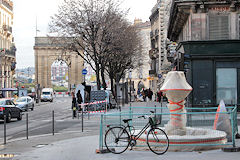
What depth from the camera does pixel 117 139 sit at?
12898 mm

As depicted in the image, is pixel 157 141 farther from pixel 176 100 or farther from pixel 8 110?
pixel 8 110

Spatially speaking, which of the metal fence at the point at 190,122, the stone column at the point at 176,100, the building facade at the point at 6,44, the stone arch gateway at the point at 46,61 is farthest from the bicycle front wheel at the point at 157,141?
the stone arch gateway at the point at 46,61

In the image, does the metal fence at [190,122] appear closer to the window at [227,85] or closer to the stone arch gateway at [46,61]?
the window at [227,85]

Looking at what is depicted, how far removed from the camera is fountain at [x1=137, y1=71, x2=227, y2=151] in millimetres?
13156

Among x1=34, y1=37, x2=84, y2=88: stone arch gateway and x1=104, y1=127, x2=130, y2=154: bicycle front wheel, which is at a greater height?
x1=34, y1=37, x2=84, y2=88: stone arch gateway

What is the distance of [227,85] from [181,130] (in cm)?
1760

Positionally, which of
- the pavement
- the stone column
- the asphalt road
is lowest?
the asphalt road

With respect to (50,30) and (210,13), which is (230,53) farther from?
(50,30)

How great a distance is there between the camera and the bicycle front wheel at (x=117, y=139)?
1287 centimetres

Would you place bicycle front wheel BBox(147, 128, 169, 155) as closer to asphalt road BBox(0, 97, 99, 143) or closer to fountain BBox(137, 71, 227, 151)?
fountain BBox(137, 71, 227, 151)

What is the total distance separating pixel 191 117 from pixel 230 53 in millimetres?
16836

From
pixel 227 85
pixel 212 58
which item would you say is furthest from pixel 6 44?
pixel 227 85

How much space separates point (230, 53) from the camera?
30.6 meters

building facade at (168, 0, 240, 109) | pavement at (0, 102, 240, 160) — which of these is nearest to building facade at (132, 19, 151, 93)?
building facade at (168, 0, 240, 109)
